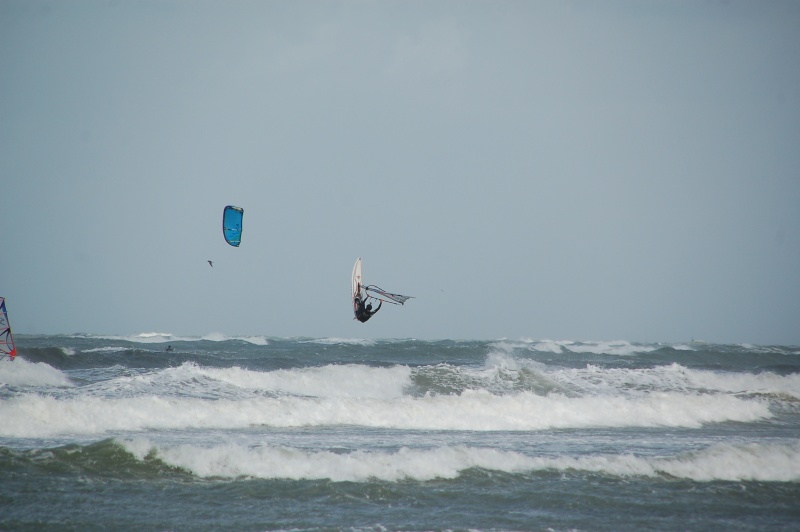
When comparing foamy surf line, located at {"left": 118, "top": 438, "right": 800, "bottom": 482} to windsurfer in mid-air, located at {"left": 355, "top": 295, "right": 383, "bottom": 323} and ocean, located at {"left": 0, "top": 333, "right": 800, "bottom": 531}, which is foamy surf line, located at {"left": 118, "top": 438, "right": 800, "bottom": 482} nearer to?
ocean, located at {"left": 0, "top": 333, "right": 800, "bottom": 531}

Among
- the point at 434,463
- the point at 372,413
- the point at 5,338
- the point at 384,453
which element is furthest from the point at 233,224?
the point at 434,463

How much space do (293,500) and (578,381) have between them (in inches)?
573

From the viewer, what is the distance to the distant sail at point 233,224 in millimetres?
17359

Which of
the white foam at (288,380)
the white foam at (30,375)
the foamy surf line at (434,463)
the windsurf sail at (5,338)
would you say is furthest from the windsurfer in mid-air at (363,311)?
the windsurf sail at (5,338)

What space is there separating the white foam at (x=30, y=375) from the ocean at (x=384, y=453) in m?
0.07

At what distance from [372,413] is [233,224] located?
6.68 m

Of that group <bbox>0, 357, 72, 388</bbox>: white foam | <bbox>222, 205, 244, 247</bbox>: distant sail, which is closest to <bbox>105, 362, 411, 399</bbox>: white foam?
<bbox>0, 357, 72, 388</bbox>: white foam

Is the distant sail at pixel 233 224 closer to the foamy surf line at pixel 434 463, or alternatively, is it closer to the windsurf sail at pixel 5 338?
the windsurf sail at pixel 5 338

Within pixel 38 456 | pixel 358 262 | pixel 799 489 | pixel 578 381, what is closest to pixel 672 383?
pixel 578 381

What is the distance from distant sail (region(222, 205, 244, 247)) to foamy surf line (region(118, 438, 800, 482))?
878cm

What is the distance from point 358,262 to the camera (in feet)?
51.7

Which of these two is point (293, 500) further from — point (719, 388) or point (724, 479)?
point (719, 388)

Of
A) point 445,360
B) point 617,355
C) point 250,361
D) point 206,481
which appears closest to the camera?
point 206,481

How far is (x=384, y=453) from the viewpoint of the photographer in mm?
9594
